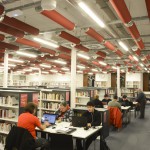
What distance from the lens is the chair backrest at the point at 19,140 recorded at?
3994 mm

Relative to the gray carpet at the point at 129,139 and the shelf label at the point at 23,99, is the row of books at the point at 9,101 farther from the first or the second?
the gray carpet at the point at 129,139

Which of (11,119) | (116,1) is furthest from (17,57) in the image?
(116,1)

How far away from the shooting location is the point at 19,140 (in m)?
4.02

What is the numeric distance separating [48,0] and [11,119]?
14.8 feet

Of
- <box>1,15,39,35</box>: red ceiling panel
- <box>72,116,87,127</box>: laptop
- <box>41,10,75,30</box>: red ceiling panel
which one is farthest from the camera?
<box>72,116,87,127</box>: laptop

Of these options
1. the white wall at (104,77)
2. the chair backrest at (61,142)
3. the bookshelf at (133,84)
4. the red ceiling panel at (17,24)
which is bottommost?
the chair backrest at (61,142)

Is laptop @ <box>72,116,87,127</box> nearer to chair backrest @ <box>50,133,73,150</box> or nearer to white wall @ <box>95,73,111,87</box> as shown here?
chair backrest @ <box>50,133,73,150</box>

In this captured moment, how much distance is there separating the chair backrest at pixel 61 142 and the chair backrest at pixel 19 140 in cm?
47

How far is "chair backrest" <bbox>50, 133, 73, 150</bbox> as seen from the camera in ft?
13.4

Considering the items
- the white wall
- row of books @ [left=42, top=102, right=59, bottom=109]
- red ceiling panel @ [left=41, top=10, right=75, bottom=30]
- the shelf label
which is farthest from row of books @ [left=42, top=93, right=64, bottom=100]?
the white wall

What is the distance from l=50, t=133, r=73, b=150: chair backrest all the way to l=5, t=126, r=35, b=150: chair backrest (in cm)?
47

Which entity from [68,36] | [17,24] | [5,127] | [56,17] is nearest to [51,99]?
[5,127]

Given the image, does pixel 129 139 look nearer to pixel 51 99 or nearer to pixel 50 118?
pixel 50 118

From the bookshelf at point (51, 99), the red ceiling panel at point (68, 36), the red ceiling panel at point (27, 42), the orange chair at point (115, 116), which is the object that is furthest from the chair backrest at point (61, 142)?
the bookshelf at point (51, 99)
